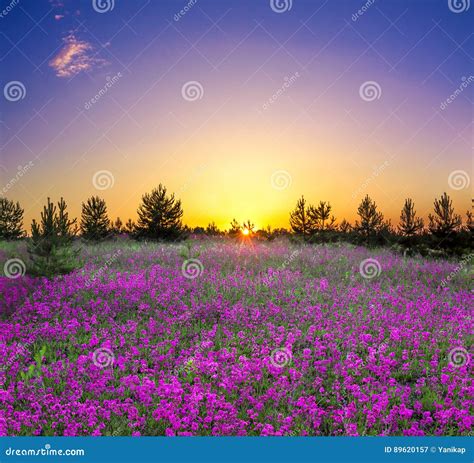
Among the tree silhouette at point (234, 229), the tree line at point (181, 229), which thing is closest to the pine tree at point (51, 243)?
the tree line at point (181, 229)

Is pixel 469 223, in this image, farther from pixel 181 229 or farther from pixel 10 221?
pixel 10 221

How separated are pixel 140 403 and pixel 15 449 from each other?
5.15 feet

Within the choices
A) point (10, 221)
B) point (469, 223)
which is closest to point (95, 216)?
point (10, 221)

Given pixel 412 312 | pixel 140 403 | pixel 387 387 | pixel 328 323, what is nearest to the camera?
pixel 140 403

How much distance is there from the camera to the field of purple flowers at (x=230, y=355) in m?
5.88

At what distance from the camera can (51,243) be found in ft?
41.4

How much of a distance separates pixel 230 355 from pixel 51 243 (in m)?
7.10

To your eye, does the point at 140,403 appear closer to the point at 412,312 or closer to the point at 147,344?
the point at 147,344

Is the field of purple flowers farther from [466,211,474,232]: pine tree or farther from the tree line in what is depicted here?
[466,211,474,232]: pine tree

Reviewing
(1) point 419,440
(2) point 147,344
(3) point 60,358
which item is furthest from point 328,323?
(3) point 60,358

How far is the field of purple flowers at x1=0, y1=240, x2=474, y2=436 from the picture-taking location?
588cm

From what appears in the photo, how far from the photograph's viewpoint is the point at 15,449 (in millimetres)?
5160

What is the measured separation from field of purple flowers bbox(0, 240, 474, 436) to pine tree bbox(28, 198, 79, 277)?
0.53 m

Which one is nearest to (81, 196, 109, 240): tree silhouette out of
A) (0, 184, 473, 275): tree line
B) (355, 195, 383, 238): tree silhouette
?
(0, 184, 473, 275): tree line
